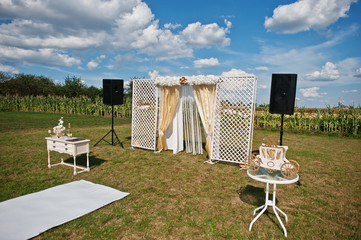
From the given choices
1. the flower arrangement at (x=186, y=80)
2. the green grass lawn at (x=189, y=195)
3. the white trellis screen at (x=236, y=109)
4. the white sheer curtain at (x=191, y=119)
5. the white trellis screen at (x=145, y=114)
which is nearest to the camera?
the green grass lawn at (x=189, y=195)

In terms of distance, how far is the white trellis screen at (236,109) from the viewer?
5.13 metres

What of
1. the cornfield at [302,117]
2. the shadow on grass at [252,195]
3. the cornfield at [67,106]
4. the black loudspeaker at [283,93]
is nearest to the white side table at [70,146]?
the shadow on grass at [252,195]

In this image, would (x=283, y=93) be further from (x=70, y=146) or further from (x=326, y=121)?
(x=326, y=121)

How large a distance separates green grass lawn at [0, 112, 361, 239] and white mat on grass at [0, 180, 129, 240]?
0.16 metres

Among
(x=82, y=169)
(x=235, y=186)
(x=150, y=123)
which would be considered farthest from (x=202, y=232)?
(x=150, y=123)

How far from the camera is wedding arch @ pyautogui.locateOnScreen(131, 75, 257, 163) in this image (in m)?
5.31

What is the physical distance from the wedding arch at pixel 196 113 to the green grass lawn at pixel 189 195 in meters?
0.49

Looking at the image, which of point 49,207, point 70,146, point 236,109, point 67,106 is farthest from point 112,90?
point 67,106

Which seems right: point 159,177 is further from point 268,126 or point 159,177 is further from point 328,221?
point 268,126

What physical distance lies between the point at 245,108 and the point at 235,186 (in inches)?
80.4

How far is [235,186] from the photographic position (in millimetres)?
4086

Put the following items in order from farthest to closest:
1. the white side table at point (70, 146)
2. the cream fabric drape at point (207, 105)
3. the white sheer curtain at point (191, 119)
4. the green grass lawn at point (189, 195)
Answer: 1. the white sheer curtain at point (191, 119)
2. the cream fabric drape at point (207, 105)
3. the white side table at point (70, 146)
4. the green grass lawn at point (189, 195)

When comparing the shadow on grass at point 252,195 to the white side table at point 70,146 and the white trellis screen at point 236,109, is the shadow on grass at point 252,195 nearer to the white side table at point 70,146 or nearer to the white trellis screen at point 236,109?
the white trellis screen at point 236,109

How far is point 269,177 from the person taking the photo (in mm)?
2633
